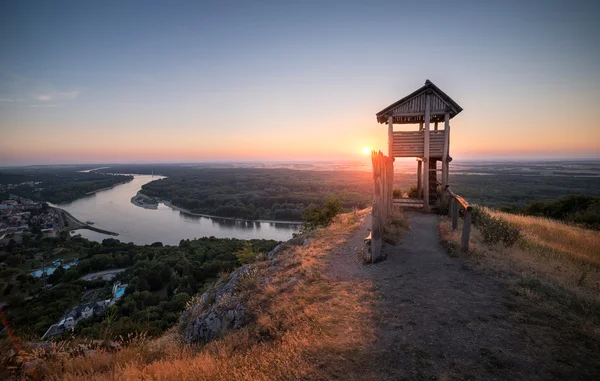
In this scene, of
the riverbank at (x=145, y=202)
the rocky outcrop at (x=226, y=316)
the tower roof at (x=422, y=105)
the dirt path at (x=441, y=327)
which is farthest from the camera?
Result: the riverbank at (x=145, y=202)

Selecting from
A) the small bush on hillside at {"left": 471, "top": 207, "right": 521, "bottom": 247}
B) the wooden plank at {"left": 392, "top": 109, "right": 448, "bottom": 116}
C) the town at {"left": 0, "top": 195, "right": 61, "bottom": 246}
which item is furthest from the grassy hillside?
the town at {"left": 0, "top": 195, "right": 61, "bottom": 246}

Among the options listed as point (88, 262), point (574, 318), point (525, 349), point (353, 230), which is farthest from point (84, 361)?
point (88, 262)

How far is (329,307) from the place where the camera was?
5750mm

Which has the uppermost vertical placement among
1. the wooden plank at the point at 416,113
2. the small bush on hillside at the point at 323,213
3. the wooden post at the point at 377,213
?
the wooden plank at the point at 416,113

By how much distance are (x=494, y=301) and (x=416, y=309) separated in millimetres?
1550

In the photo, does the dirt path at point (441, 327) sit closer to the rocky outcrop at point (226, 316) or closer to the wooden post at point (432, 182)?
the rocky outcrop at point (226, 316)

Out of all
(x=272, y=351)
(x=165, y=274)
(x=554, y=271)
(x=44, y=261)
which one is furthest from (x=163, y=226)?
(x=554, y=271)

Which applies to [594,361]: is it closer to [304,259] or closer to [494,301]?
[494,301]

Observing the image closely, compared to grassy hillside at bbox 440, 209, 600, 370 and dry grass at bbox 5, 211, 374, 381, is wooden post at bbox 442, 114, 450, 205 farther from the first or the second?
dry grass at bbox 5, 211, 374, 381

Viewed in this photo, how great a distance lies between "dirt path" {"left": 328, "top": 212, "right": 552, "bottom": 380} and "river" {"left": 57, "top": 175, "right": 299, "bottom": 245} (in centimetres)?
4884

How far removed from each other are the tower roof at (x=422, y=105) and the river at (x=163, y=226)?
4346cm

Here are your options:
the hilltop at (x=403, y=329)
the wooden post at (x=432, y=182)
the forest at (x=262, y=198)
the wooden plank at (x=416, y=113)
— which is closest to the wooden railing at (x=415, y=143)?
the wooden plank at (x=416, y=113)

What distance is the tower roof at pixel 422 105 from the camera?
1366 centimetres

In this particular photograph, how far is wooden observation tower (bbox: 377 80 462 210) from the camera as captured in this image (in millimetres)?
13781
